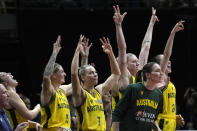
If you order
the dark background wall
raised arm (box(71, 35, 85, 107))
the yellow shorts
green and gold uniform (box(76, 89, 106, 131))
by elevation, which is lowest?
the yellow shorts

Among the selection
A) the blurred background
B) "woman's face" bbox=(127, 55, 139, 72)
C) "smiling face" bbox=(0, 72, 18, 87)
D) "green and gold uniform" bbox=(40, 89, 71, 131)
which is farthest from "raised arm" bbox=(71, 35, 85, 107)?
the blurred background

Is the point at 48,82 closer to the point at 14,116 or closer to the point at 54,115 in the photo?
the point at 54,115

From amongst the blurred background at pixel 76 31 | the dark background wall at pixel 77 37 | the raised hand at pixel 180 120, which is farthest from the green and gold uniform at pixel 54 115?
the blurred background at pixel 76 31

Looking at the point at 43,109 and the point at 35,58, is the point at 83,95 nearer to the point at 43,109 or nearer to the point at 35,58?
the point at 43,109

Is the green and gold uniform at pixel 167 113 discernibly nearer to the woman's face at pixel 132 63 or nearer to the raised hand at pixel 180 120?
the raised hand at pixel 180 120

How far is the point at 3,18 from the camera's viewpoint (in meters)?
14.7

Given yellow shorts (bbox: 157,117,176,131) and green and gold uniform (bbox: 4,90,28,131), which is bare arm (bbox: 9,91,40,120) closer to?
green and gold uniform (bbox: 4,90,28,131)

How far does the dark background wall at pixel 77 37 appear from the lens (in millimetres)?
14188

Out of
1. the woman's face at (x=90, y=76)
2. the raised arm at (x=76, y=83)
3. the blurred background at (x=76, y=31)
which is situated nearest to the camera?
the raised arm at (x=76, y=83)

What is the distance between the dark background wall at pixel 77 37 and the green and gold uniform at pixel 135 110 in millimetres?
7144

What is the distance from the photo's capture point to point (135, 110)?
6.83 m

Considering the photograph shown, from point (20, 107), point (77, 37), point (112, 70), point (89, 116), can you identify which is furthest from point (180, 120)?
point (77, 37)

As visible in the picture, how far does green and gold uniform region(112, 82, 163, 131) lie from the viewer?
6.82m

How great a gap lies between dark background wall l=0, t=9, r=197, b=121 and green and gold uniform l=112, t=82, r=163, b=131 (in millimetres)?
7144
